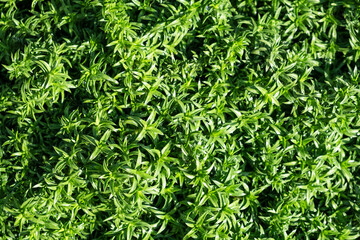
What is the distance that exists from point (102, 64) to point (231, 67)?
0.89 m

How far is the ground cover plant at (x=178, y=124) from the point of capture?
3.26m

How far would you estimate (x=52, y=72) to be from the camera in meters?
3.36

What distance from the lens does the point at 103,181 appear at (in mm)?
3201

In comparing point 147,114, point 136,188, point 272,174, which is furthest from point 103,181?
point 272,174

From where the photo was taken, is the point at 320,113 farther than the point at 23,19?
No

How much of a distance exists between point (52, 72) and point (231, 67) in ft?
3.96

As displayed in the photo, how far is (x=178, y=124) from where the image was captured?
3330 millimetres

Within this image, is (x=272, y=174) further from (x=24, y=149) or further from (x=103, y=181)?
(x=24, y=149)

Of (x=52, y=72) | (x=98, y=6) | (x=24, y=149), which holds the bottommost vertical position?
(x=24, y=149)

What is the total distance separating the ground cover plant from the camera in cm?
326

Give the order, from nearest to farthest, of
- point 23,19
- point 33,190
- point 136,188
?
1. point 136,188
2. point 33,190
3. point 23,19

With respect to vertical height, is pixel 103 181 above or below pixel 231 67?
below

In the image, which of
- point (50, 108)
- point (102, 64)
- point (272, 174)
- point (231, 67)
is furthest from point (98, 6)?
point (272, 174)

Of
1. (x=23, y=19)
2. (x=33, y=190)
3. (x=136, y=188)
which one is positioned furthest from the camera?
(x=23, y=19)
